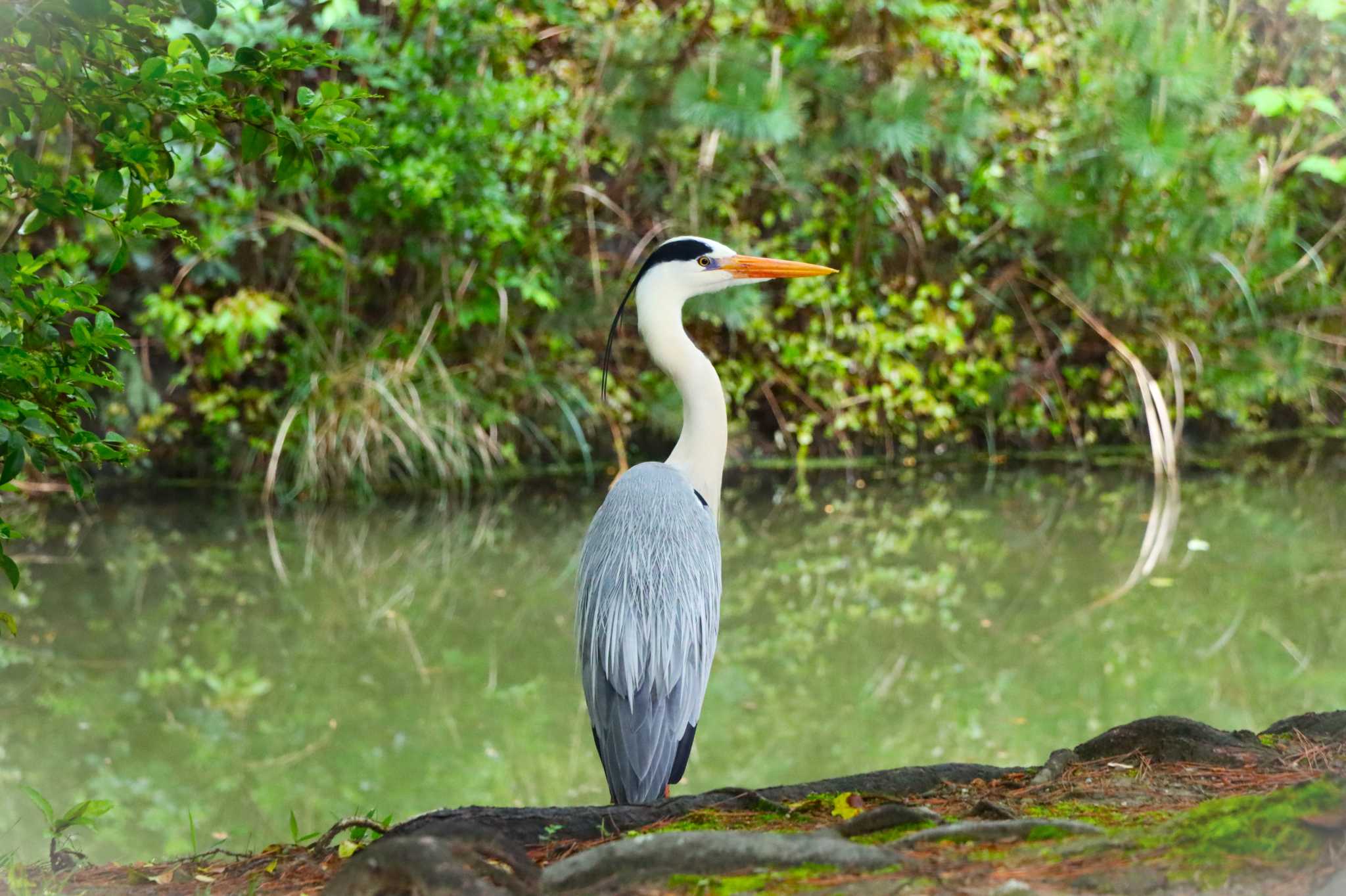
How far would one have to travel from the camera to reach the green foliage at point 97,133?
188 centimetres

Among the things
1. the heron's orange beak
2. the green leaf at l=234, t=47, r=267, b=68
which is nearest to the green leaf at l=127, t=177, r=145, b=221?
the green leaf at l=234, t=47, r=267, b=68

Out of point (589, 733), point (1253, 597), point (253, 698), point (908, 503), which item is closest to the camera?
point (589, 733)

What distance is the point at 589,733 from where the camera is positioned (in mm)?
4406

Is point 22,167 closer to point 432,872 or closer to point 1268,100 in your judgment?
point 432,872

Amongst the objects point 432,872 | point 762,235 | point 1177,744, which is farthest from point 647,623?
point 762,235

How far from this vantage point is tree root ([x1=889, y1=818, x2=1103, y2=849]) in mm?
1811

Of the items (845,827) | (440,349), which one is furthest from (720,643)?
(440,349)

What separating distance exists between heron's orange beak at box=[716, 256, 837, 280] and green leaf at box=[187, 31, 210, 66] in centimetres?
173

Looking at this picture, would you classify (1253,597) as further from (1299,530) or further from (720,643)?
(720,643)

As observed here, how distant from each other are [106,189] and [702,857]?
4.34 feet

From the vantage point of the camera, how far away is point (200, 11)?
169 centimetres

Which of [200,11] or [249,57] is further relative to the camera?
[249,57]

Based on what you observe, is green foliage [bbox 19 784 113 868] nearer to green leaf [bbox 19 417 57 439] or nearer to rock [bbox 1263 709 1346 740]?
green leaf [bbox 19 417 57 439]

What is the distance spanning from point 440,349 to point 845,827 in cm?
712
